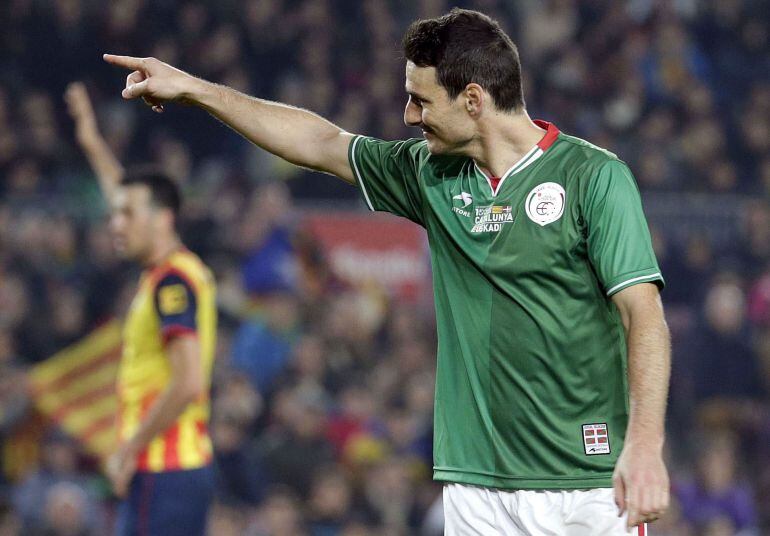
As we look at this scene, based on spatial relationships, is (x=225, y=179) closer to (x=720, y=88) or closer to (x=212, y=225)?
(x=212, y=225)

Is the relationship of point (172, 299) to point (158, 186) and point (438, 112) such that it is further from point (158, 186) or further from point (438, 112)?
point (438, 112)

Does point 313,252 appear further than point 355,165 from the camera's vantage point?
Yes

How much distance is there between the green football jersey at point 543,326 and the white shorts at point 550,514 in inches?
1.6

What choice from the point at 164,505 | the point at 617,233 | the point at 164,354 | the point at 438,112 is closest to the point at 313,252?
the point at 164,354

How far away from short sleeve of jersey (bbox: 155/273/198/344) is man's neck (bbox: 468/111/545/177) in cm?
225

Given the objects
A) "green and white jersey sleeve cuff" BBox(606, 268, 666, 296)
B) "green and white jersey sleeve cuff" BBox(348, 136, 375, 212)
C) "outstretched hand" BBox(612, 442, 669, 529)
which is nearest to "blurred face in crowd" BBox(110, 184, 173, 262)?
"green and white jersey sleeve cuff" BBox(348, 136, 375, 212)

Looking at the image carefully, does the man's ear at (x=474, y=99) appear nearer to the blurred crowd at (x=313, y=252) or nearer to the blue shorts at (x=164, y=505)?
the blue shorts at (x=164, y=505)

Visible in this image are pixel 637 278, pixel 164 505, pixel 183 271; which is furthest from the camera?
pixel 183 271

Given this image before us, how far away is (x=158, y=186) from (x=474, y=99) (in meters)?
2.76

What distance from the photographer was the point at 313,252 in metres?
11.0

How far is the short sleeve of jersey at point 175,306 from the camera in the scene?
18.9 ft

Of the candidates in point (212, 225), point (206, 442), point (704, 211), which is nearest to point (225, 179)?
point (212, 225)

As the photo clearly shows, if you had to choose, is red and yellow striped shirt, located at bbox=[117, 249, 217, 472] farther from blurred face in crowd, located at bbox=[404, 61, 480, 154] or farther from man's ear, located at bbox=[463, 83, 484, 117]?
man's ear, located at bbox=[463, 83, 484, 117]

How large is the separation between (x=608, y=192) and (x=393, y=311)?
7642mm
